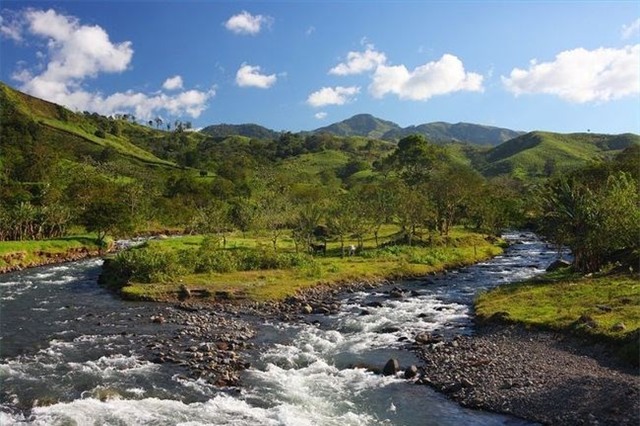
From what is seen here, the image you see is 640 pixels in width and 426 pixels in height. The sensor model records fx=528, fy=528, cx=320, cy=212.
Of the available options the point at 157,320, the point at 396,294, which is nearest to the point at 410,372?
the point at 157,320

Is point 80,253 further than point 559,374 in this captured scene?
Yes

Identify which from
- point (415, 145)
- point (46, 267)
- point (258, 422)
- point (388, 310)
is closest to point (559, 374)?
point (258, 422)

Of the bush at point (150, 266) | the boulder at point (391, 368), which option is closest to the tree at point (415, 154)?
the bush at point (150, 266)

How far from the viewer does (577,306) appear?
141 ft

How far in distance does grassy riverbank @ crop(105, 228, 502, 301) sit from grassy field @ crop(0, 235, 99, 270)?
17370mm

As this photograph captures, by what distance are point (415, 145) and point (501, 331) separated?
141m

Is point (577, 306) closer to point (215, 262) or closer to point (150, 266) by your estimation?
point (215, 262)

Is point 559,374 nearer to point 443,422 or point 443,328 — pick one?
point 443,422

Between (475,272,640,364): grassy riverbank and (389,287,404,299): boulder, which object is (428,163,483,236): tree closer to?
(475,272,640,364): grassy riverbank

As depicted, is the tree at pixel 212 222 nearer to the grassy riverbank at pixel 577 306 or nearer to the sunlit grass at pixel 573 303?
the grassy riverbank at pixel 577 306

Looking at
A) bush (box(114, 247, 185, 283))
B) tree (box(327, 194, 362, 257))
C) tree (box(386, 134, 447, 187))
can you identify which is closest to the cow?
tree (box(327, 194, 362, 257))

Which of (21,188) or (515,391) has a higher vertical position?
(21,188)

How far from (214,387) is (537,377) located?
18.4 m

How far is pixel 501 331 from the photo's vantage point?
1574 inches
